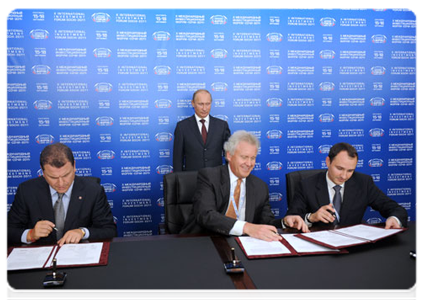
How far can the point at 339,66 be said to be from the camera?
4.68 m

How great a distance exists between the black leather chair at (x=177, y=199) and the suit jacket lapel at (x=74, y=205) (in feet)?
1.81

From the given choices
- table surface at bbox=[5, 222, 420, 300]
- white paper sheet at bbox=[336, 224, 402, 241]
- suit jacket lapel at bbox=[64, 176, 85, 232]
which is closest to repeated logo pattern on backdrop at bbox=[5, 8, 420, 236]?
suit jacket lapel at bbox=[64, 176, 85, 232]

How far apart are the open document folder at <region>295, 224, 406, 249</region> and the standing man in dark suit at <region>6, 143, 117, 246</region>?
1133mm

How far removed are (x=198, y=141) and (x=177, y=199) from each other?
1.64m

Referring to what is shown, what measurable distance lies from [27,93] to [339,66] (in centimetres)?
396

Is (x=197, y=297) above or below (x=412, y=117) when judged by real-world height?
below

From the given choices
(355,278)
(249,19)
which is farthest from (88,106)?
(355,278)

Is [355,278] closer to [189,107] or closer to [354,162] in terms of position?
[354,162]

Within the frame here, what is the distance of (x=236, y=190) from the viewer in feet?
7.79

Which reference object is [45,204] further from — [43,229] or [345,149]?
[345,149]

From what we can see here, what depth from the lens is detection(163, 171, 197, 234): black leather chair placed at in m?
2.41

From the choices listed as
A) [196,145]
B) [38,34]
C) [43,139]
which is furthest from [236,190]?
[38,34]

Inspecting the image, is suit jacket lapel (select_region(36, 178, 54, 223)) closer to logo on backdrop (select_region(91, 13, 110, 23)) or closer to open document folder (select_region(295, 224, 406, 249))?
open document folder (select_region(295, 224, 406, 249))

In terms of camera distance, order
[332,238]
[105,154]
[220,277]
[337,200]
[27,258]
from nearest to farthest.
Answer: [220,277] → [27,258] → [332,238] → [337,200] → [105,154]
